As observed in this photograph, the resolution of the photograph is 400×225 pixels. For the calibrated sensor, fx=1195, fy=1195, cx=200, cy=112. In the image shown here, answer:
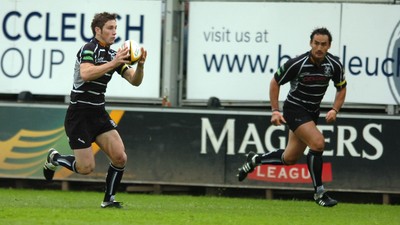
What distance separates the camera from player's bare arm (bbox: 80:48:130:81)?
44.9 feet

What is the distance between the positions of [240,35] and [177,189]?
9.13 feet

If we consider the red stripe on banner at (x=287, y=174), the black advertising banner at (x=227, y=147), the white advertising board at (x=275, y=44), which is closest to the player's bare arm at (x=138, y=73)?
the black advertising banner at (x=227, y=147)

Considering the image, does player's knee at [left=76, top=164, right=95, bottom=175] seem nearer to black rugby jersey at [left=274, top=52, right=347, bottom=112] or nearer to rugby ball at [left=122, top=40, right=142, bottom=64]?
rugby ball at [left=122, top=40, right=142, bottom=64]

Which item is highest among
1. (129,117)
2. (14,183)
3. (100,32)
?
(100,32)

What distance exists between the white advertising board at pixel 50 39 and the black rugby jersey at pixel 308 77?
5159 millimetres

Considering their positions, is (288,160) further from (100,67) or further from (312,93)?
(100,67)

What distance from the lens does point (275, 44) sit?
19.9 meters

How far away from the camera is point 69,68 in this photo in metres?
20.3

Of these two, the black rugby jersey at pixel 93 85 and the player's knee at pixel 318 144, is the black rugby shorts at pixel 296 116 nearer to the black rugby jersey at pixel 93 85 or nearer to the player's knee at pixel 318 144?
the player's knee at pixel 318 144

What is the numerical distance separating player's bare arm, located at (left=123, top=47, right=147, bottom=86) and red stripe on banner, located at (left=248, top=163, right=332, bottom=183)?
5457mm

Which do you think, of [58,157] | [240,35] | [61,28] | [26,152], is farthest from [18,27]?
[58,157]

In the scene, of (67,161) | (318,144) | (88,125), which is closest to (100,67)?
(88,125)

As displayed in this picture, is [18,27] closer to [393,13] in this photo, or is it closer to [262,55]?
[262,55]

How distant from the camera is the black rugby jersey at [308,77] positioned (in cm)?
1520
